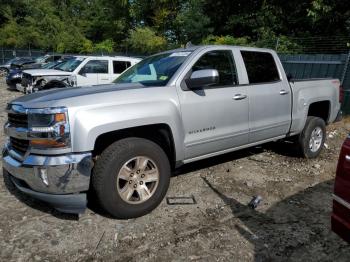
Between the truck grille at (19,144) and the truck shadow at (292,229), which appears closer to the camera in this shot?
the truck shadow at (292,229)

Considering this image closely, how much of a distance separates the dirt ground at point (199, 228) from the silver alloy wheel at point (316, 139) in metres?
1.09

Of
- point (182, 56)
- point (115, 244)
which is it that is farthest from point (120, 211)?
point (182, 56)

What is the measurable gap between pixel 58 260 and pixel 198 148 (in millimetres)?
1947

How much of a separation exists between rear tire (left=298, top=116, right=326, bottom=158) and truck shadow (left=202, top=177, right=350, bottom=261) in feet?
4.36

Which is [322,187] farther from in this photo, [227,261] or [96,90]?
[96,90]

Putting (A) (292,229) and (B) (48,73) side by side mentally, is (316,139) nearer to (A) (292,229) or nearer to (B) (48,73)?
(A) (292,229)

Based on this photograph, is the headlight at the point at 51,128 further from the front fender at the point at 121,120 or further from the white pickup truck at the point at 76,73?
the white pickup truck at the point at 76,73

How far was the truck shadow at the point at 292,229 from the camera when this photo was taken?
316 cm

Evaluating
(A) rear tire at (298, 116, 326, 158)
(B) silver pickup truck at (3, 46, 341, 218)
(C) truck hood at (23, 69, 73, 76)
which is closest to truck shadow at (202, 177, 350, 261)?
(B) silver pickup truck at (3, 46, 341, 218)

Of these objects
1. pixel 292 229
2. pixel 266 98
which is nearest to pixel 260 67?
pixel 266 98

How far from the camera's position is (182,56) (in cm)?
434

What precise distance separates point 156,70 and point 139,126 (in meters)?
1.03

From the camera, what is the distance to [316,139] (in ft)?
19.7

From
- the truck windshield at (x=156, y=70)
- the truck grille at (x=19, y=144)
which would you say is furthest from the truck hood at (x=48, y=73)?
the truck grille at (x=19, y=144)
